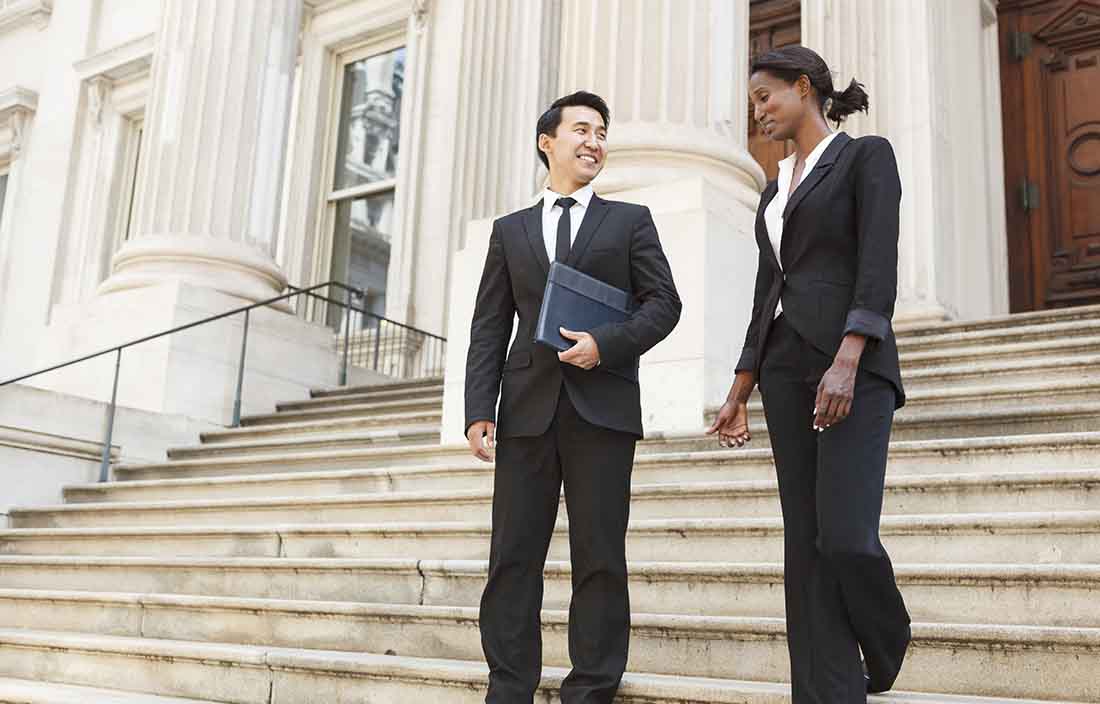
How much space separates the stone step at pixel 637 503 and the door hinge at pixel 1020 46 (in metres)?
6.87

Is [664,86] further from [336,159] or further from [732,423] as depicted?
[336,159]

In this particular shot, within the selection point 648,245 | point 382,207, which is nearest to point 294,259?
point 382,207

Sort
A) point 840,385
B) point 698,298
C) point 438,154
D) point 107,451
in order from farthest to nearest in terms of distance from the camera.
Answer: point 438,154
point 107,451
point 698,298
point 840,385

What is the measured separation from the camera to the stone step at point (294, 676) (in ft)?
11.6

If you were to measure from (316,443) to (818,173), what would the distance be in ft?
19.2

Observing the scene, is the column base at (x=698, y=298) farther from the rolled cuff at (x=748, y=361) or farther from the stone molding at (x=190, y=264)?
the stone molding at (x=190, y=264)

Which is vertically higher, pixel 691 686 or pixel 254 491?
pixel 254 491

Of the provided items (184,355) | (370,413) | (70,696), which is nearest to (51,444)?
(184,355)

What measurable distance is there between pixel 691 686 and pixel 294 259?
463 inches

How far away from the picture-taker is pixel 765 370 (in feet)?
9.96

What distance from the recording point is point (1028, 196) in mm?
10094

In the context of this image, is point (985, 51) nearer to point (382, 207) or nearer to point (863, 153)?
point (382, 207)

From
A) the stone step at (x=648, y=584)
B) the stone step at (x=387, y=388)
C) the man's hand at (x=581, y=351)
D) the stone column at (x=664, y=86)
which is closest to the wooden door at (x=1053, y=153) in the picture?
the stone column at (x=664, y=86)

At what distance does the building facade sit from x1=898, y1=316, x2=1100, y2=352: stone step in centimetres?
111
